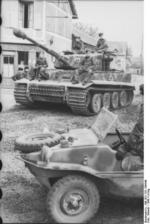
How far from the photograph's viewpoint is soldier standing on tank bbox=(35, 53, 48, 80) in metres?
6.51

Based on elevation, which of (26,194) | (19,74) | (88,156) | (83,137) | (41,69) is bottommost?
(26,194)

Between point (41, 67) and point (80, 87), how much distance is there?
840 mm

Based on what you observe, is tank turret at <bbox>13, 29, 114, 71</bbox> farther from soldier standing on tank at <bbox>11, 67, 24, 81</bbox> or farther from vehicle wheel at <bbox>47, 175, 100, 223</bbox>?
vehicle wheel at <bbox>47, 175, 100, 223</bbox>

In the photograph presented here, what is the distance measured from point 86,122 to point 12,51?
1795 millimetres

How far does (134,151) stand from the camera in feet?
10.9

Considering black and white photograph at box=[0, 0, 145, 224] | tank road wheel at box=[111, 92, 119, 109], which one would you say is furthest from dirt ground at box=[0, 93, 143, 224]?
tank road wheel at box=[111, 92, 119, 109]

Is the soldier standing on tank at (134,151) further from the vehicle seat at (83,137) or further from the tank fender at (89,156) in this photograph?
the vehicle seat at (83,137)

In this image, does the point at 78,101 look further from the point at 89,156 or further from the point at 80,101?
the point at 89,156

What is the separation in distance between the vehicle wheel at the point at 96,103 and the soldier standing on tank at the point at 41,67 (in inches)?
43.9

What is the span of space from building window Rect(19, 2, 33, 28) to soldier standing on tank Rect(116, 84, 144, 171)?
6.23 feet

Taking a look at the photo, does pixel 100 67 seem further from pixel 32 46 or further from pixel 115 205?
pixel 115 205

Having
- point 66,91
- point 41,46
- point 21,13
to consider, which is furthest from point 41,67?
point 21,13

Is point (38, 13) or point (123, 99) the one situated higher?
point (38, 13)

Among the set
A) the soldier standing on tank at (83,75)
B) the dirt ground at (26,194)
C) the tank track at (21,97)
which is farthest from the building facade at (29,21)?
the soldier standing on tank at (83,75)
